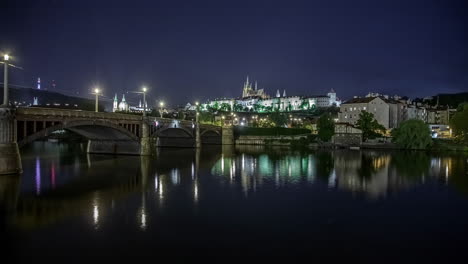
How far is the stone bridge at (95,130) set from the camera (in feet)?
115

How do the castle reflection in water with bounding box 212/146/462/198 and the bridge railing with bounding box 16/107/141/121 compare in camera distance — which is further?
the bridge railing with bounding box 16/107/141/121

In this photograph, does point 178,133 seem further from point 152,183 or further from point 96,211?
point 96,211

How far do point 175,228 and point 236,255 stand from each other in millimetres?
5102

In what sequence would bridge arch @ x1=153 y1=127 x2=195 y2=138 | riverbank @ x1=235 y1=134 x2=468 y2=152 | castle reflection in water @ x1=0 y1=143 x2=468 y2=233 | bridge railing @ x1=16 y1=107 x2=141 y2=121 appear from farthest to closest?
riverbank @ x1=235 y1=134 x2=468 y2=152 < bridge arch @ x1=153 y1=127 x2=195 y2=138 < bridge railing @ x1=16 y1=107 x2=141 y2=121 < castle reflection in water @ x1=0 y1=143 x2=468 y2=233

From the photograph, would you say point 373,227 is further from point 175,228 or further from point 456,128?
point 456,128

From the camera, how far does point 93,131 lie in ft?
185

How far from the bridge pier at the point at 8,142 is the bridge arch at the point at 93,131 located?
1.21 m

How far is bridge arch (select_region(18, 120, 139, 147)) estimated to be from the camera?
3863cm

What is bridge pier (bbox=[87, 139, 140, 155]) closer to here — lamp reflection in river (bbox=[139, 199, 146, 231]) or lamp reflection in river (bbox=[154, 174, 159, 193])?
lamp reflection in river (bbox=[154, 174, 159, 193])

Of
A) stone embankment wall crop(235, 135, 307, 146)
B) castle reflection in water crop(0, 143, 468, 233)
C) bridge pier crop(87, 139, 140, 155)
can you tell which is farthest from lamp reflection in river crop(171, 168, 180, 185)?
stone embankment wall crop(235, 135, 307, 146)

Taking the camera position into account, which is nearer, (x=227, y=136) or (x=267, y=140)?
(x=227, y=136)

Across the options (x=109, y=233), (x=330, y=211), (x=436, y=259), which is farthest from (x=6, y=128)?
(x=436, y=259)

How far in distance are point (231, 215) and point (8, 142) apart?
76.3ft

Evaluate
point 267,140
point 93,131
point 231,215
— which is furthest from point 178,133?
point 231,215
